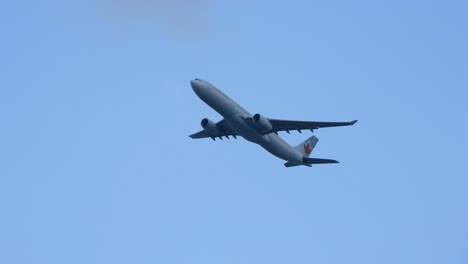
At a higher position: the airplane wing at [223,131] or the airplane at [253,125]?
the airplane wing at [223,131]

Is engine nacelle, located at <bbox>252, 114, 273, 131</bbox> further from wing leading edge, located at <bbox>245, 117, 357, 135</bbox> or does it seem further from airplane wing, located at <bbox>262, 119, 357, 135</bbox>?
airplane wing, located at <bbox>262, 119, 357, 135</bbox>

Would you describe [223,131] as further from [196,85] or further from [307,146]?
[307,146]

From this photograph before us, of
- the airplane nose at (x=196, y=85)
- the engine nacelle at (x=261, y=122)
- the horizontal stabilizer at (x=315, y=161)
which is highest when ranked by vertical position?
the airplane nose at (x=196, y=85)

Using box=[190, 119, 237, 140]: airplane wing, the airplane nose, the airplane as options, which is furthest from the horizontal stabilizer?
the airplane nose

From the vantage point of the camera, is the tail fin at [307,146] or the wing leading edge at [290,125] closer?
the wing leading edge at [290,125]

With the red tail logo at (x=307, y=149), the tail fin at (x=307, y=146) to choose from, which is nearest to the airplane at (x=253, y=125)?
the tail fin at (x=307, y=146)

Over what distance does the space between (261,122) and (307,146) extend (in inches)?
462

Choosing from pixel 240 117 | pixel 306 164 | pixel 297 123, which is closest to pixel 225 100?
pixel 240 117

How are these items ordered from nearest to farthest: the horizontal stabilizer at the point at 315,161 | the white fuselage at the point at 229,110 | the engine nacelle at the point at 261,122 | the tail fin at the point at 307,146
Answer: the white fuselage at the point at 229,110
the engine nacelle at the point at 261,122
the horizontal stabilizer at the point at 315,161
the tail fin at the point at 307,146

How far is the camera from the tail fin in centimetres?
7981

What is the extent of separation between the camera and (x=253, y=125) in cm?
7012

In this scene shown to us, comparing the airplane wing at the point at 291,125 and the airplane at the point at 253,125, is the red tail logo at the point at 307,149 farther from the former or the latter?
the airplane wing at the point at 291,125

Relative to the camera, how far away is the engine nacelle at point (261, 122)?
69.9 m

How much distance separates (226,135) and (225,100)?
780 cm
